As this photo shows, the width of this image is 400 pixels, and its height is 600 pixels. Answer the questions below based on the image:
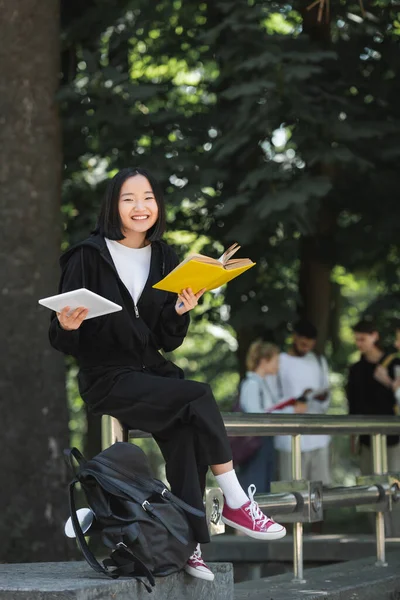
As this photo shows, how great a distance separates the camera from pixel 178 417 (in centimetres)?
494

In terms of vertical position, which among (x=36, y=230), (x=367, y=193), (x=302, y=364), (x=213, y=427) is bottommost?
(x=213, y=427)

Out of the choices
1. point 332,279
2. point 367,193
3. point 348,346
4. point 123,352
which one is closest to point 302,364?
point 367,193

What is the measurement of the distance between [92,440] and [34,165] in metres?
5.31

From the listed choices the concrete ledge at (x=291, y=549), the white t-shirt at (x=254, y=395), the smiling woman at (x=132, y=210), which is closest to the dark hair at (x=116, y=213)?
the smiling woman at (x=132, y=210)

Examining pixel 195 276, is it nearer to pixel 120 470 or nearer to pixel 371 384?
pixel 120 470

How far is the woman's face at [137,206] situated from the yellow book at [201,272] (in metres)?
0.39

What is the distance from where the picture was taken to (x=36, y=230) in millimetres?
9242

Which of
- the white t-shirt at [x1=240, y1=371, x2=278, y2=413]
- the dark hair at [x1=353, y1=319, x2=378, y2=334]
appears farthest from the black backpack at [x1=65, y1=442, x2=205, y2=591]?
the dark hair at [x1=353, y1=319, x2=378, y2=334]

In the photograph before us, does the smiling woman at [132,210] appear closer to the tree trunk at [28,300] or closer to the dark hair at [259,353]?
the tree trunk at [28,300]

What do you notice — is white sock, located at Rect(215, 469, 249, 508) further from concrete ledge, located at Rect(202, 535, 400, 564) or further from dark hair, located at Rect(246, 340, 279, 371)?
dark hair, located at Rect(246, 340, 279, 371)

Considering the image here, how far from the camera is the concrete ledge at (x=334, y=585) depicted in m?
6.11

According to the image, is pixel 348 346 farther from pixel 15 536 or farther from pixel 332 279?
pixel 15 536

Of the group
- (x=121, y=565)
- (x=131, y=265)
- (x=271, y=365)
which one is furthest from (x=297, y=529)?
(x=271, y=365)

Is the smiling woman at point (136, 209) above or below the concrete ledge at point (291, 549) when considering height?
above
